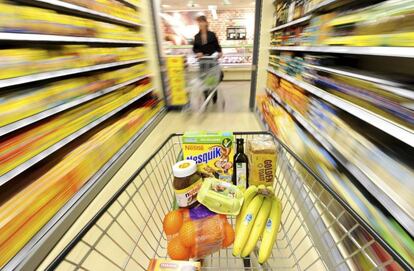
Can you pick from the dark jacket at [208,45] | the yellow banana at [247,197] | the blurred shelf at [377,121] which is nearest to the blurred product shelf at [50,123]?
the yellow banana at [247,197]

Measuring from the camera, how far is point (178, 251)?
61 centimetres

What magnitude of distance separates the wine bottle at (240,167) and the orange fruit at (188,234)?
268mm

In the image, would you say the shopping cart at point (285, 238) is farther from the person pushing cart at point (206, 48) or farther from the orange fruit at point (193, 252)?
the person pushing cart at point (206, 48)

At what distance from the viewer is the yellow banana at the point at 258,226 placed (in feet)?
2.09

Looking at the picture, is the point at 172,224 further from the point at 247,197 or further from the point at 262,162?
the point at 262,162

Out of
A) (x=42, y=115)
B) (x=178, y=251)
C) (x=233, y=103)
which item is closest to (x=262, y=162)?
(x=178, y=251)

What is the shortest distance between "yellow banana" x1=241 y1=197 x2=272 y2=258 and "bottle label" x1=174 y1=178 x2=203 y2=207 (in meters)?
0.21

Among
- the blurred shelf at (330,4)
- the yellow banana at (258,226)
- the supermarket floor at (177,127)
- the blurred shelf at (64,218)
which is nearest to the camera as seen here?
the yellow banana at (258,226)

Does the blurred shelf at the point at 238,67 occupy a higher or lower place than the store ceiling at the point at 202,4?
lower

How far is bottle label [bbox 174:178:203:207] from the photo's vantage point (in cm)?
67

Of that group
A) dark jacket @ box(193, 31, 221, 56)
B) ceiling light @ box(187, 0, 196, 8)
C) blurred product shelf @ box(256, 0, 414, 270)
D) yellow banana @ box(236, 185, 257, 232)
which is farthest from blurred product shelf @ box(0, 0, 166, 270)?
ceiling light @ box(187, 0, 196, 8)

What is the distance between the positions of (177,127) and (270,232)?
8.03ft

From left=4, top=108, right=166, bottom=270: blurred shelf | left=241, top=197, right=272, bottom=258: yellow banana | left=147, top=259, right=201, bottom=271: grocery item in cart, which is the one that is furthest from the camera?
left=4, top=108, right=166, bottom=270: blurred shelf

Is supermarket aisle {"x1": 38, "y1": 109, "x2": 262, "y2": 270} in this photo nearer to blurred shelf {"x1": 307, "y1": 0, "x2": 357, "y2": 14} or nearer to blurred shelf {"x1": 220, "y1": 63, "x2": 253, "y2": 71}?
blurred shelf {"x1": 307, "y1": 0, "x2": 357, "y2": 14}
